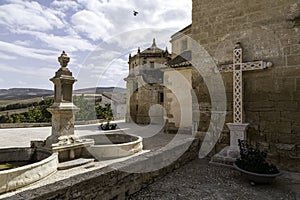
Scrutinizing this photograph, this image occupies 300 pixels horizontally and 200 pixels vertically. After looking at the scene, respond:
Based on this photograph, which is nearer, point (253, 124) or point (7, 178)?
point (7, 178)

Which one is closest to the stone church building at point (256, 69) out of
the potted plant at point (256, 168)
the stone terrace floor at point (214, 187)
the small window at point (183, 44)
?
the stone terrace floor at point (214, 187)

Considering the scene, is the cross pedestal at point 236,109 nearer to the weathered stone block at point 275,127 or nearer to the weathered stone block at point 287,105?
the weathered stone block at point 275,127

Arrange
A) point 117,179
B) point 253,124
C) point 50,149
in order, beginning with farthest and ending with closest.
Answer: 1. point 50,149
2. point 253,124
3. point 117,179

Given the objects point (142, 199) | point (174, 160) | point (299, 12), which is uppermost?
point (299, 12)

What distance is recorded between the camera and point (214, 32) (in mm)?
5508

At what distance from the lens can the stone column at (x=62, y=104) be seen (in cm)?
539

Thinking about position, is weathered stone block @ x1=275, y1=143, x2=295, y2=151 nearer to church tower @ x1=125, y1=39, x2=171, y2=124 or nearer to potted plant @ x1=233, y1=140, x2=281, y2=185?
potted plant @ x1=233, y1=140, x2=281, y2=185

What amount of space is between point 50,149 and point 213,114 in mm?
4250

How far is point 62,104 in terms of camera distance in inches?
215

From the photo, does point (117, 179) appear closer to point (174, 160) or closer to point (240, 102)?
point (174, 160)

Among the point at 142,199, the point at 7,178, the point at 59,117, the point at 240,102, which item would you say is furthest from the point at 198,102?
the point at 7,178

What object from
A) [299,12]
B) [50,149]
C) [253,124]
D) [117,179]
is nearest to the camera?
[117,179]

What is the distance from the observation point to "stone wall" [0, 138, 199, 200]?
221 centimetres

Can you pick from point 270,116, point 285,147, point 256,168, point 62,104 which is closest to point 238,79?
point 270,116
